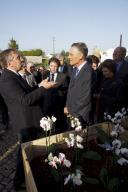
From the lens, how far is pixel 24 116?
3184 mm

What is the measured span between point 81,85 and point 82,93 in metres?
0.12

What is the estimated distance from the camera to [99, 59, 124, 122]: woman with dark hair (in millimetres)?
4199

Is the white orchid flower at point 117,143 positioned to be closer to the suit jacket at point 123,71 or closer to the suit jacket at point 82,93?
the suit jacket at point 82,93

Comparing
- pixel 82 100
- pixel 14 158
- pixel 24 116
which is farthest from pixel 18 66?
pixel 14 158

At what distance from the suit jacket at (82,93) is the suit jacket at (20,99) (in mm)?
566

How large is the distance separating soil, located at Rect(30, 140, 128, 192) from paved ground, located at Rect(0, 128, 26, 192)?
1042 millimetres

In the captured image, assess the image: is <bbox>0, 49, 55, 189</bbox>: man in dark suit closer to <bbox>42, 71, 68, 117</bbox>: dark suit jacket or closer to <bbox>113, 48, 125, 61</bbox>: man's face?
<bbox>42, 71, 68, 117</bbox>: dark suit jacket

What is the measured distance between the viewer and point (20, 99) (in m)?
3.00

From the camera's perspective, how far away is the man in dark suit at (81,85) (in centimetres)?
346

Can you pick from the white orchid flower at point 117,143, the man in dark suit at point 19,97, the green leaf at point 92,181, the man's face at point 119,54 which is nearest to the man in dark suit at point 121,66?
the man's face at point 119,54

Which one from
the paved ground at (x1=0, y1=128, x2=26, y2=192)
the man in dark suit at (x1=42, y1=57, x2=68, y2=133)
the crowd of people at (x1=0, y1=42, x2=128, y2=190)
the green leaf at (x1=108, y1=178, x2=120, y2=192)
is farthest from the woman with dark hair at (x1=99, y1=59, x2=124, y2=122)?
the green leaf at (x1=108, y1=178, x2=120, y2=192)

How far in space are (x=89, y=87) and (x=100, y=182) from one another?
5.05ft

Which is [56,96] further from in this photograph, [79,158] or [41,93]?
[79,158]

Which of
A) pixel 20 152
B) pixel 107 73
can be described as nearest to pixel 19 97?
pixel 20 152
